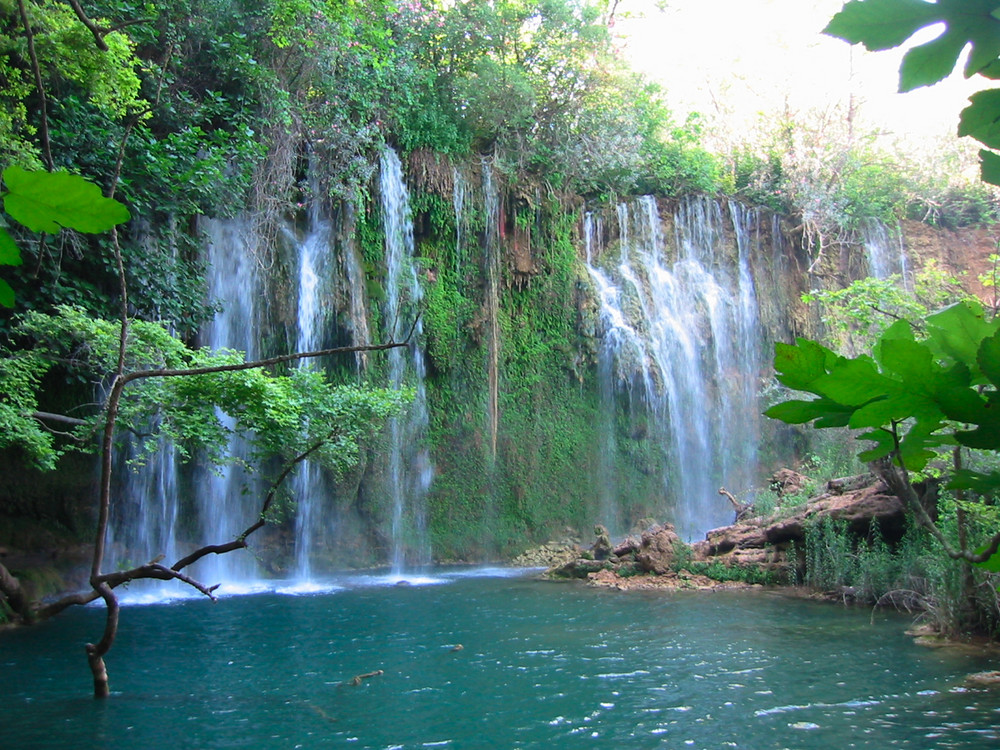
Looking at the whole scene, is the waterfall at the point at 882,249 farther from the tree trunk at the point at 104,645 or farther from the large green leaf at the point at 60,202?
the large green leaf at the point at 60,202

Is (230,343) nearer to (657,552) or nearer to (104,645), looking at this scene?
(657,552)

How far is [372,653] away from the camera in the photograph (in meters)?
8.52

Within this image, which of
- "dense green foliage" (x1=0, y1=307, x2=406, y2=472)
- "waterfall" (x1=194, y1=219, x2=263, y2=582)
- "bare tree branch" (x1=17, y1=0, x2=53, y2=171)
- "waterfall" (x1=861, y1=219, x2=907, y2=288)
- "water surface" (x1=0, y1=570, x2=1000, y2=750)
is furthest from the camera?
"waterfall" (x1=861, y1=219, x2=907, y2=288)

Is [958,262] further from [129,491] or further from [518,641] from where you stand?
[129,491]

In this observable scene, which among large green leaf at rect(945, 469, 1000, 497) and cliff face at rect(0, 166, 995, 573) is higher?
cliff face at rect(0, 166, 995, 573)

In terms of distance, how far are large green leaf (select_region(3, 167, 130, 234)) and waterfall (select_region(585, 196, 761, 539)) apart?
1893 centimetres

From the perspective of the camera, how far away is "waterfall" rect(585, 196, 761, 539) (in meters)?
19.8

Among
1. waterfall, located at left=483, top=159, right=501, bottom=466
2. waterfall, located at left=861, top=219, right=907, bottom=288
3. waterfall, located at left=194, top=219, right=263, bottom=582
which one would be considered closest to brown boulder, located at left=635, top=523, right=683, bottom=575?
waterfall, located at left=483, top=159, right=501, bottom=466

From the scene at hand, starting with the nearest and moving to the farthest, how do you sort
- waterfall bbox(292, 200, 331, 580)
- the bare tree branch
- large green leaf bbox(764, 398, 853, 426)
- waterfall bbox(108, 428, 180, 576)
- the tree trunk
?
large green leaf bbox(764, 398, 853, 426) < the bare tree branch < the tree trunk < waterfall bbox(108, 428, 180, 576) < waterfall bbox(292, 200, 331, 580)

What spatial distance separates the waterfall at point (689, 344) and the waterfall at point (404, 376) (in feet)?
16.1

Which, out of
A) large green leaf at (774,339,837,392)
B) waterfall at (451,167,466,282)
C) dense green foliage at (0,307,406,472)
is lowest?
large green leaf at (774,339,837,392)

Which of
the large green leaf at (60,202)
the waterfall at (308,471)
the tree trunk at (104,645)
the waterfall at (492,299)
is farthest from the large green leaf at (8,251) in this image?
the waterfall at (492,299)

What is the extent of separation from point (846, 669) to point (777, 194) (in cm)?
1822

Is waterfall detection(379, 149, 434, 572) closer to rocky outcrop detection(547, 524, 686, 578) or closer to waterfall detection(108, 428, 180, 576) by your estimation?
rocky outcrop detection(547, 524, 686, 578)
